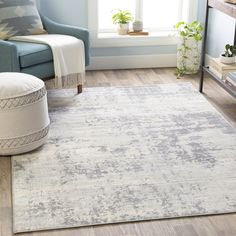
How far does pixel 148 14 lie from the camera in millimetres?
4906

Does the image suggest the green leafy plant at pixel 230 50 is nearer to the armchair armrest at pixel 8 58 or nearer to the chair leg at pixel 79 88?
the chair leg at pixel 79 88

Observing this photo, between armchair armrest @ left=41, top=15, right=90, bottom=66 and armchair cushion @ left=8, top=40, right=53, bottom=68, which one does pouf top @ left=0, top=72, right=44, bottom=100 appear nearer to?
armchair cushion @ left=8, top=40, right=53, bottom=68

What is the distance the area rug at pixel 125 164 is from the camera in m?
2.47

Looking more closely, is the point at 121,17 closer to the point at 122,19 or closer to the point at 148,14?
the point at 122,19

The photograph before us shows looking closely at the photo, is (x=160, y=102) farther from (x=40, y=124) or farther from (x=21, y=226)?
(x=21, y=226)

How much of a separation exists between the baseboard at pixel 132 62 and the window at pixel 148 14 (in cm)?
18

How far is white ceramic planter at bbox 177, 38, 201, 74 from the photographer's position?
465 centimetres

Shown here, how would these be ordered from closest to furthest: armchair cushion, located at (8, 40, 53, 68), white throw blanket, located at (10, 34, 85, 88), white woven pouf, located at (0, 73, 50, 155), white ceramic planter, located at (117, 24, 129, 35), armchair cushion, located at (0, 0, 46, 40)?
white woven pouf, located at (0, 73, 50, 155)
armchair cushion, located at (8, 40, 53, 68)
white throw blanket, located at (10, 34, 85, 88)
armchair cushion, located at (0, 0, 46, 40)
white ceramic planter, located at (117, 24, 129, 35)

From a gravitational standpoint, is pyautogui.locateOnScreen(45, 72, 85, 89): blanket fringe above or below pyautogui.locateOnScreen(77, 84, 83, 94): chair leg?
above

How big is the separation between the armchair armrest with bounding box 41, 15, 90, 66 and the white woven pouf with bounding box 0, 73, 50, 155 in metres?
1.06

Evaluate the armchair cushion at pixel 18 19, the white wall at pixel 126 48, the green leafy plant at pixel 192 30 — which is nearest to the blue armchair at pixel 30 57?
the armchair cushion at pixel 18 19

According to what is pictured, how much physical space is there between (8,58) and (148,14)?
73.3 inches

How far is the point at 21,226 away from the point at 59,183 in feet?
1.40

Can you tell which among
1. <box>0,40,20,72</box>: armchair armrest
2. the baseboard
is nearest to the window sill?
the baseboard
